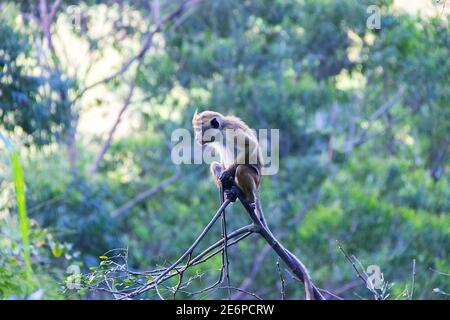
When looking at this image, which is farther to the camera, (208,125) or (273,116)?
(273,116)

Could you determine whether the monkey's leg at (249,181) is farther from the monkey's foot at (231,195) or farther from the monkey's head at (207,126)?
the monkey's foot at (231,195)

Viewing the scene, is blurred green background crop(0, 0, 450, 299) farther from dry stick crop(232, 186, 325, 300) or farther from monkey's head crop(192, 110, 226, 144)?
dry stick crop(232, 186, 325, 300)

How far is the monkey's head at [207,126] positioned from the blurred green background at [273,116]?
7263 mm

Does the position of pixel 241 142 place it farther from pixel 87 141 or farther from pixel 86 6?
pixel 87 141

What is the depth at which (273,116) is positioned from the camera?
14352 mm

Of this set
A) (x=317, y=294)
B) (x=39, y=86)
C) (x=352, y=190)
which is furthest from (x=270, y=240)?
(x=352, y=190)

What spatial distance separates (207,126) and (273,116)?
31.1ft

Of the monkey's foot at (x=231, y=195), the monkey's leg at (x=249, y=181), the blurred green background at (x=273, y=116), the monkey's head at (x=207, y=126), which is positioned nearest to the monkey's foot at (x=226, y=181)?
the monkey's foot at (x=231, y=195)

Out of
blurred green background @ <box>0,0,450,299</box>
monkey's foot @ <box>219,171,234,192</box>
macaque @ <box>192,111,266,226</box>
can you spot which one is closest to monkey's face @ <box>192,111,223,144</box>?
macaque @ <box>192,111,266,226</box>

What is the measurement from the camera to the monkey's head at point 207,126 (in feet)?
16.1

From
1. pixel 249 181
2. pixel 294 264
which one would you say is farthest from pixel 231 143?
pixel 294 264

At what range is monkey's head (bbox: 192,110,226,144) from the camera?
16.1 feet

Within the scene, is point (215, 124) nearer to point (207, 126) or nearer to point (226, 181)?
point (207, 126)

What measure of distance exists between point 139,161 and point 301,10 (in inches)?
158
